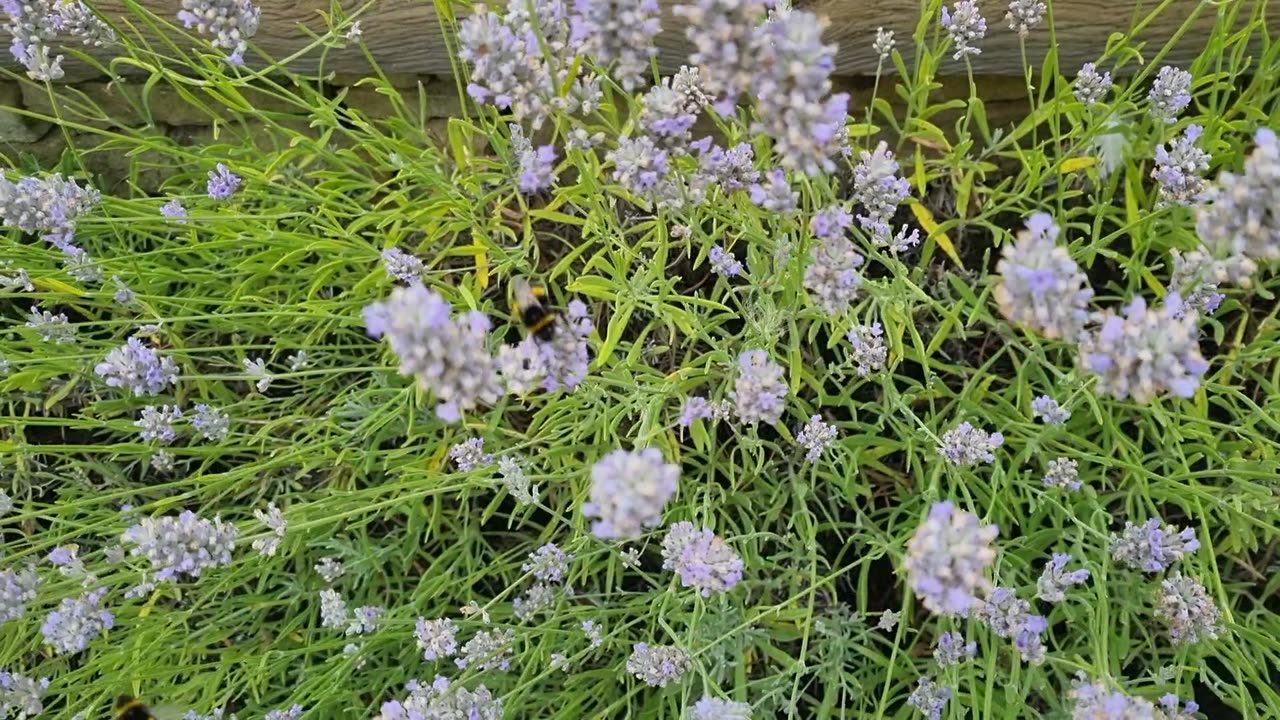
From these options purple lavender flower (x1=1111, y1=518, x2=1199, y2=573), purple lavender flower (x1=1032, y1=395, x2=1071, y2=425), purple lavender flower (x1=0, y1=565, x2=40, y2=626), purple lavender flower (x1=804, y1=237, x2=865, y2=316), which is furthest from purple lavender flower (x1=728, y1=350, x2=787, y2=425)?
purple lavender flower (x1=0, y1=565, x2=40, y2=626)

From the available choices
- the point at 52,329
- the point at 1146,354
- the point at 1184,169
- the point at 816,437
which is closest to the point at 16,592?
the point at 52,329

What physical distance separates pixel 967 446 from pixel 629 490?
956mm

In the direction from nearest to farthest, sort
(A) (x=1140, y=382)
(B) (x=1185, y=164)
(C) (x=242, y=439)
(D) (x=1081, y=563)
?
1. (A) (x=1140, y=382)
2. (B) (x=1185, y=164)
3. (D) (x=1081, y=563)
4. (C) (x=242, y=439)

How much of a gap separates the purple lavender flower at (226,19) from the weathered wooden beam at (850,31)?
46cm

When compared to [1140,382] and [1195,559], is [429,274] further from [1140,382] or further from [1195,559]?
[1195,559]

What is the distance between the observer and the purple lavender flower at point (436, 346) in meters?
1.05

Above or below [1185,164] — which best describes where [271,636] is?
below

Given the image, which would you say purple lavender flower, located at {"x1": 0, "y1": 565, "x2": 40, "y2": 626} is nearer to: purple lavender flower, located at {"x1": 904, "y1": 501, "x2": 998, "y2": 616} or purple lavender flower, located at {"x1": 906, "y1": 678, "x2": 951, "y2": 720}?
purple lavender flower, located at {"x1": 904, "y1": 501, "x2": 998, "y2": 616}

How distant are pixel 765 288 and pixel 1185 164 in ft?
2.85

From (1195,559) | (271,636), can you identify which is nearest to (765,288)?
(1195,559)

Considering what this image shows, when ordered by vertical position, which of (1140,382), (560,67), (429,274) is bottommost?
(429,274)

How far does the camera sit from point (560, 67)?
155 cm

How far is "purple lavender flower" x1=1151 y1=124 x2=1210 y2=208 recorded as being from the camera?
1.79m

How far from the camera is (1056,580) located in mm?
1738
